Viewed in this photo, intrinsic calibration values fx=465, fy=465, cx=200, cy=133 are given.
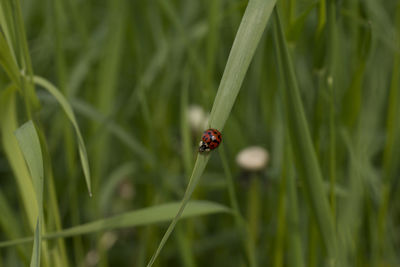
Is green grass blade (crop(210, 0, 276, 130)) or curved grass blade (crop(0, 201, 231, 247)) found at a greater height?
green grass blade (crop(210, 0, 276, 130))

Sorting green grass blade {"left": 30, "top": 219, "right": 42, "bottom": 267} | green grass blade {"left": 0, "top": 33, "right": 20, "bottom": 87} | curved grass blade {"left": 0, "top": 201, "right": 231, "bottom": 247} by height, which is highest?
green grass blade {"left": 0, "top": 33, "right": 20, "bottom": 87}

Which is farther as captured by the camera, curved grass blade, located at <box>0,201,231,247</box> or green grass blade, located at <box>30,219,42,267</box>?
curved grass blade, located at <box>0,201,231,247</box>

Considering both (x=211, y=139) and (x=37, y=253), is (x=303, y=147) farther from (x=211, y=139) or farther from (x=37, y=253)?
(x=37, y=253)

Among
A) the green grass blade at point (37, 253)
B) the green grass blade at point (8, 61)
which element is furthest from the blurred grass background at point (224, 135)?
the green grass blade at point (37, 253)

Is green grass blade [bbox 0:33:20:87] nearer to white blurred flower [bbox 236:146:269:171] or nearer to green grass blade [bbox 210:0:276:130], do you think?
green grass blade [bbox 210:0:276:130]

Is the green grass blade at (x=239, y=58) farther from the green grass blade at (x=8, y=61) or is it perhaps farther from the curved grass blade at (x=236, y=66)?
the green grass blade at (x=8, y=61)

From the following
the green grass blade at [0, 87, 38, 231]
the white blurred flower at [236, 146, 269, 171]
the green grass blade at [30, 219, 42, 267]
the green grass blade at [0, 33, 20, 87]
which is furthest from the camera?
the white blurred flower at [236, 146, 269, 171]

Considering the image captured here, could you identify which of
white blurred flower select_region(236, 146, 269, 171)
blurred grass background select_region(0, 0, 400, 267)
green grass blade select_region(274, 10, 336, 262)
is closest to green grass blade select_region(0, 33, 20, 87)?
blurred grass background select_region(0, 0, 400, 267)

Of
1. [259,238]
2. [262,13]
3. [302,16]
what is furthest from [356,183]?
[262,13]
